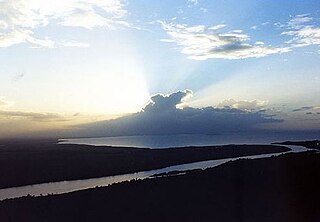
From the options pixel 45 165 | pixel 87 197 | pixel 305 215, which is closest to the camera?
pixel 305 215

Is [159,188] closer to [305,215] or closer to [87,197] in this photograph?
[87,197]

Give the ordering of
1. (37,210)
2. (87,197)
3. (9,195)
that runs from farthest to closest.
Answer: (9,195) < (87,197) < (37,210)

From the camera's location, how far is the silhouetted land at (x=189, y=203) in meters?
19.0

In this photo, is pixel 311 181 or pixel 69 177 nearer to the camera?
pixel 311 181

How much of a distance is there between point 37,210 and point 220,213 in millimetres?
11640

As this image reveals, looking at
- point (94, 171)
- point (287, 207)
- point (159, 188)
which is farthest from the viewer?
point (94, 171)

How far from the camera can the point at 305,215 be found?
1767 cm

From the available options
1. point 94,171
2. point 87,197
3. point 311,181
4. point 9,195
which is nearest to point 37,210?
point 87,197

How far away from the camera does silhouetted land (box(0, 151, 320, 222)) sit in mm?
18984

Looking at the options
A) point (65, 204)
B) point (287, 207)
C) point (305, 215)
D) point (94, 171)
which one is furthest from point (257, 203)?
point (94, 171)

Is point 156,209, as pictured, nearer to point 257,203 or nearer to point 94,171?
point 257,203

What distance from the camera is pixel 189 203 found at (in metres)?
22.8

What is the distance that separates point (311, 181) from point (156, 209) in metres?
13.7

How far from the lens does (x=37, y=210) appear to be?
24.1 m
